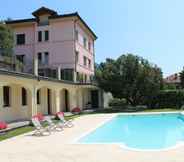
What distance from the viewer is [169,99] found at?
35188 millimetres

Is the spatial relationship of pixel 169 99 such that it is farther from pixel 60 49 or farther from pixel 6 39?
pixel 6 39

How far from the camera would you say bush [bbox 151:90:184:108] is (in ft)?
114

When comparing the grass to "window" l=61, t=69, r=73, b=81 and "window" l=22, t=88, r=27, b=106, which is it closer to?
"window" l=22, t=88, r=27, b=106

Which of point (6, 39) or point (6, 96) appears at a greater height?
point (6, 39)

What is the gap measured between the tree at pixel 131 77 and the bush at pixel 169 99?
1.03 meters

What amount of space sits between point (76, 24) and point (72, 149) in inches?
1022

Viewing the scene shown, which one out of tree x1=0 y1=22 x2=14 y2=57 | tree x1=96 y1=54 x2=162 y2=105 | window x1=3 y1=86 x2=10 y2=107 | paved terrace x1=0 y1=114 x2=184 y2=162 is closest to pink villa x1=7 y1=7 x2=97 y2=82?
tree x1=0 y1=22 x2=14 y2=57

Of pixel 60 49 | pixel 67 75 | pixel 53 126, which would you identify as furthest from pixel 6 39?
pixel 53 126

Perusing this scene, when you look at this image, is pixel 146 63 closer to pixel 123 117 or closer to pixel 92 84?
pixel 92 84

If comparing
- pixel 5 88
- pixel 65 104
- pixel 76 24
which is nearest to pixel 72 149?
pixel 5 88

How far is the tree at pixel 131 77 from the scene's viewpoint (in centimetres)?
3356

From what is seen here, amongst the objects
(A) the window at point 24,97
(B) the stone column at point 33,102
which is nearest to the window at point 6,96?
(B) the stone column at point 33,102

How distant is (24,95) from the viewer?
23.5 metres

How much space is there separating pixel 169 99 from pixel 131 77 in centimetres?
555
